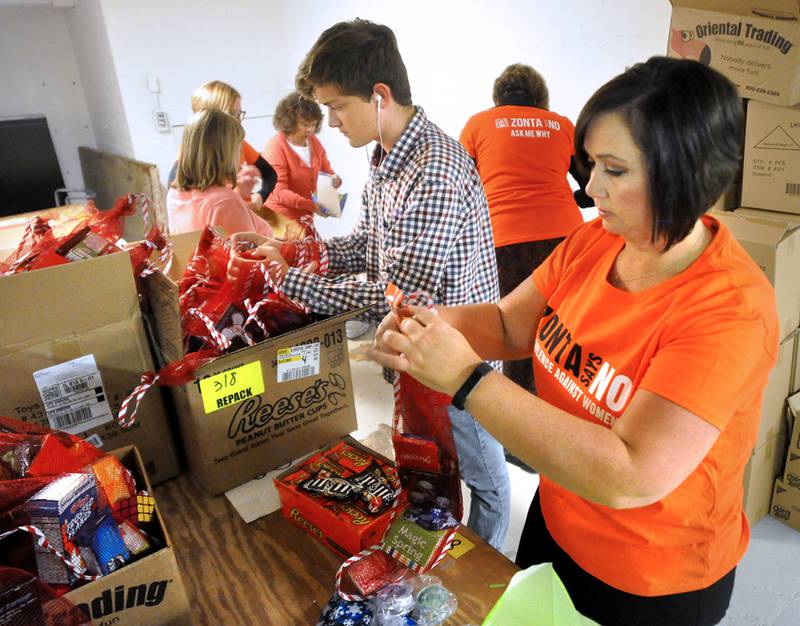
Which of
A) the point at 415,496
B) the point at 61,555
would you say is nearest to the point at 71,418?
the point at 61,555

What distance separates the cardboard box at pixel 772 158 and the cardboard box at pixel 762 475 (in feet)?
2.70

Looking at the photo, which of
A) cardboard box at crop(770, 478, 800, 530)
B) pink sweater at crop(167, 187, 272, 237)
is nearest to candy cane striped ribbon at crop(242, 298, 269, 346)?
pink sweater at crop(167, 187, 272, 237)

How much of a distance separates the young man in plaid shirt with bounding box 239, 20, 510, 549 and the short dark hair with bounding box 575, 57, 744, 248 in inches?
24.5

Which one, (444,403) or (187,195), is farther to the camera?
(187,195)

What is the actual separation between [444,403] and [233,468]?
0.46m

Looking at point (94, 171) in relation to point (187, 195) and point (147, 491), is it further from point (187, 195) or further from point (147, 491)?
point (147, 491)

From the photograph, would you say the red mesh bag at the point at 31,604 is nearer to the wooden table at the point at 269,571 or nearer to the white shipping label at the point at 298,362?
the wooden table at the point at 269,571

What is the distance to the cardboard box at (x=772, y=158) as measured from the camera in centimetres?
181

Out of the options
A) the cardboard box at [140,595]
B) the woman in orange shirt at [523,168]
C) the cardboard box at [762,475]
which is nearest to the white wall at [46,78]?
the woman in orange shirt at [523,168]

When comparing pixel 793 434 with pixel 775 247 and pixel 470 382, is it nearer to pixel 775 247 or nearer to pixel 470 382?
pixel 775 247

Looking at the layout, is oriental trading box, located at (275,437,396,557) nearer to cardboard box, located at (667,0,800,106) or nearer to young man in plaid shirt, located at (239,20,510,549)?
young man in plaid shirt, located at (239,20,510,549)

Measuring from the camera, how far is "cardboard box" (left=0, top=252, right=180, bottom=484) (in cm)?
101

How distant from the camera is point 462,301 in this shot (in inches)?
58.2

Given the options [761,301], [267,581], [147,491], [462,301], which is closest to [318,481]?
[267,581]
